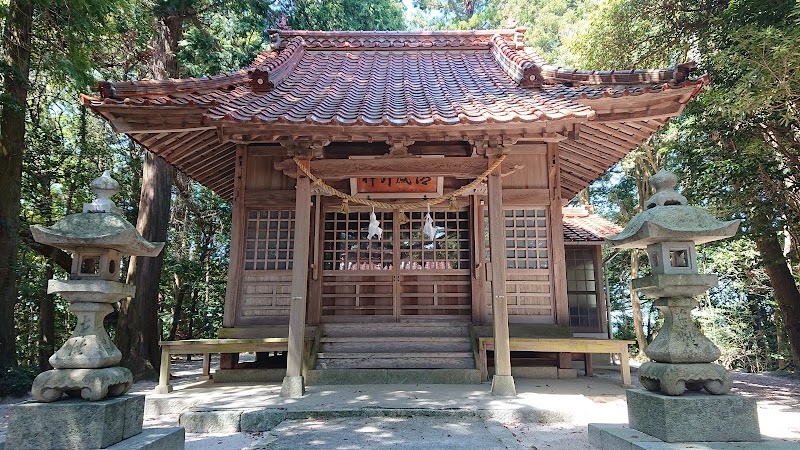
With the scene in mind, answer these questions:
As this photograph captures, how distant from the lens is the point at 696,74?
8938 mm

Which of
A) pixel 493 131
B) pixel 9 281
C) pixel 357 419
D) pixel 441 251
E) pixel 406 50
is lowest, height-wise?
pixel 357 419

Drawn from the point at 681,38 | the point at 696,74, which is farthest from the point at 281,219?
the point at 681,38

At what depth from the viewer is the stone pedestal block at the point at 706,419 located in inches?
127

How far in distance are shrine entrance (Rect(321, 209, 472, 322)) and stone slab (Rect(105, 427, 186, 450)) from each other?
4244 millimetres

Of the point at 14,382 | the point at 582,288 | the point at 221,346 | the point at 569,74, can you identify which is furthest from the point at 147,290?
the point at 582,288

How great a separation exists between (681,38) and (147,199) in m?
12.5

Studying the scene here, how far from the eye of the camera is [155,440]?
11.4 ft

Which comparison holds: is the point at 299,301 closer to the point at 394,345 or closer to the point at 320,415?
the point at 320,415

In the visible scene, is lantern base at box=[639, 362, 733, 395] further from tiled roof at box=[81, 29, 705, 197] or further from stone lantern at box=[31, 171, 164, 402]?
stone lantern at box=[31, 171, 164, 402]

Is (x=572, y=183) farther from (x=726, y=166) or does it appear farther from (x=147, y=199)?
(x=147, y=199)

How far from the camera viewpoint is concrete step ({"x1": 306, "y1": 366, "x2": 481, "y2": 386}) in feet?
21.4

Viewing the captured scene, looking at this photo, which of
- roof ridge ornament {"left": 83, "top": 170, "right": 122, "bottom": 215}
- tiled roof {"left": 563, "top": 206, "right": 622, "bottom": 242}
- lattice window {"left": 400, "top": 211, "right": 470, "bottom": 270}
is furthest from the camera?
tiled roof {"left": 563, "top": 206, "right": 622, "bottom": 242}

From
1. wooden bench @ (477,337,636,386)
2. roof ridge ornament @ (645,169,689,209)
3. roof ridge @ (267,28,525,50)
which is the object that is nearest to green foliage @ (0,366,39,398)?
wooden bench @ (477,337,636,386)

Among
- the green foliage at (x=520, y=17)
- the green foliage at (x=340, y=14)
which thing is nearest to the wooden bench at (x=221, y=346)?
the green foliage at (x=340, y=14)
